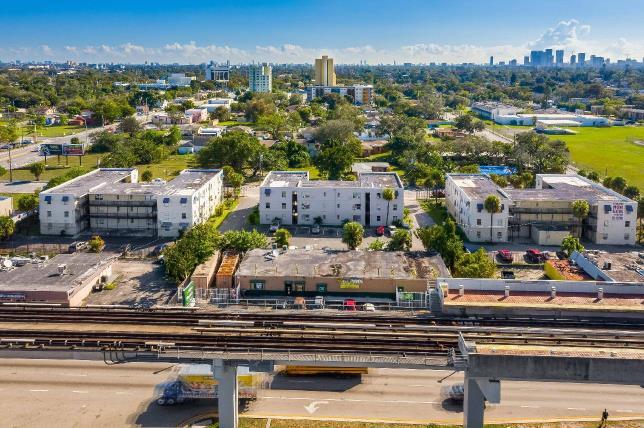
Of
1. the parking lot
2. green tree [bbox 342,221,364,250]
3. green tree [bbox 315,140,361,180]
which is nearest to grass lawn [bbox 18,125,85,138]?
green tree [bbox 315,140,361,180]

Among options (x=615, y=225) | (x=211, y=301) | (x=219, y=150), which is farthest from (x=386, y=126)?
(x=211, y=301)

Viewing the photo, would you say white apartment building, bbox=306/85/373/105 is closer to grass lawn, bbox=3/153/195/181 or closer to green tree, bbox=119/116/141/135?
green tree, bbox=119/116/141/135

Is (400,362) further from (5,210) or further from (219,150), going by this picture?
(219,150)

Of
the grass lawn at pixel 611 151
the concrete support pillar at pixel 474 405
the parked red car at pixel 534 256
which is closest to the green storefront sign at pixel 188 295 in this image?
the concrete support pillar at pixel 474 405

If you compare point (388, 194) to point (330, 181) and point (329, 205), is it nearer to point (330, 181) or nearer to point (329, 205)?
point (329, 205)

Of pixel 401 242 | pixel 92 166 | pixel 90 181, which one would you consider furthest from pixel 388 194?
pixel 92 166

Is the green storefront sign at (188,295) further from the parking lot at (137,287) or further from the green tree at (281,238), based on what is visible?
the green tree at (281,238)
